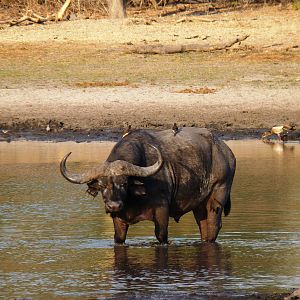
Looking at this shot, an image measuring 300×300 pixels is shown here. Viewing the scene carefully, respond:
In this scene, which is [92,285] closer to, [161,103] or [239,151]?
[239,151]

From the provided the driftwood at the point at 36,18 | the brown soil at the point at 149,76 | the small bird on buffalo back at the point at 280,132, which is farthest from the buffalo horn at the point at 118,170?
the driftwood at the point at 36,18

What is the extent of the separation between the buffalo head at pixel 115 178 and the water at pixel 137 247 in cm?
57

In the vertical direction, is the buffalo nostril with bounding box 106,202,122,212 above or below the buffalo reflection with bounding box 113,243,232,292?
above

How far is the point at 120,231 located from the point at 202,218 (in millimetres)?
1009

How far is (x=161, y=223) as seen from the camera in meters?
10.6

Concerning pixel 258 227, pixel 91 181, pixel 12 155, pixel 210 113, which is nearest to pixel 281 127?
pixel 210 113

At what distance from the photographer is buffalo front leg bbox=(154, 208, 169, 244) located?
10.5 meters

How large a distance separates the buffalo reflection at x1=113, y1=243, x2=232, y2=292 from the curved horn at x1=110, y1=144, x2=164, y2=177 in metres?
0.78

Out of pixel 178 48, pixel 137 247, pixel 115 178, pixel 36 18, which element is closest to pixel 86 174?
pixel 115 178

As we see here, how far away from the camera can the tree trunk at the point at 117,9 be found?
31.0 metres

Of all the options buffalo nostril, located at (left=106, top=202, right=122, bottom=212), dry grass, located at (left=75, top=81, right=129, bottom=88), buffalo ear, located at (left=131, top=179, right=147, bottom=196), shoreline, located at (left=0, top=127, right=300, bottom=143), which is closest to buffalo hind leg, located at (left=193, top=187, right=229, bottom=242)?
buffalo ear, located at (left=131, top=179, right=147, bottom=196)

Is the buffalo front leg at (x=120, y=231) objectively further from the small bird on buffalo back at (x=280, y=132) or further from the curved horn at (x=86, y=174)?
the small bird on buffalo back at (x=280, y=132)

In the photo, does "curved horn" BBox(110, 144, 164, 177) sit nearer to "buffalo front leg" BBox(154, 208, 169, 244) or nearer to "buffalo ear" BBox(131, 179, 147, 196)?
"buffalo ear" BBox(131, 179, 147, 196)

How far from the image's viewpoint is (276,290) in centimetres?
902
